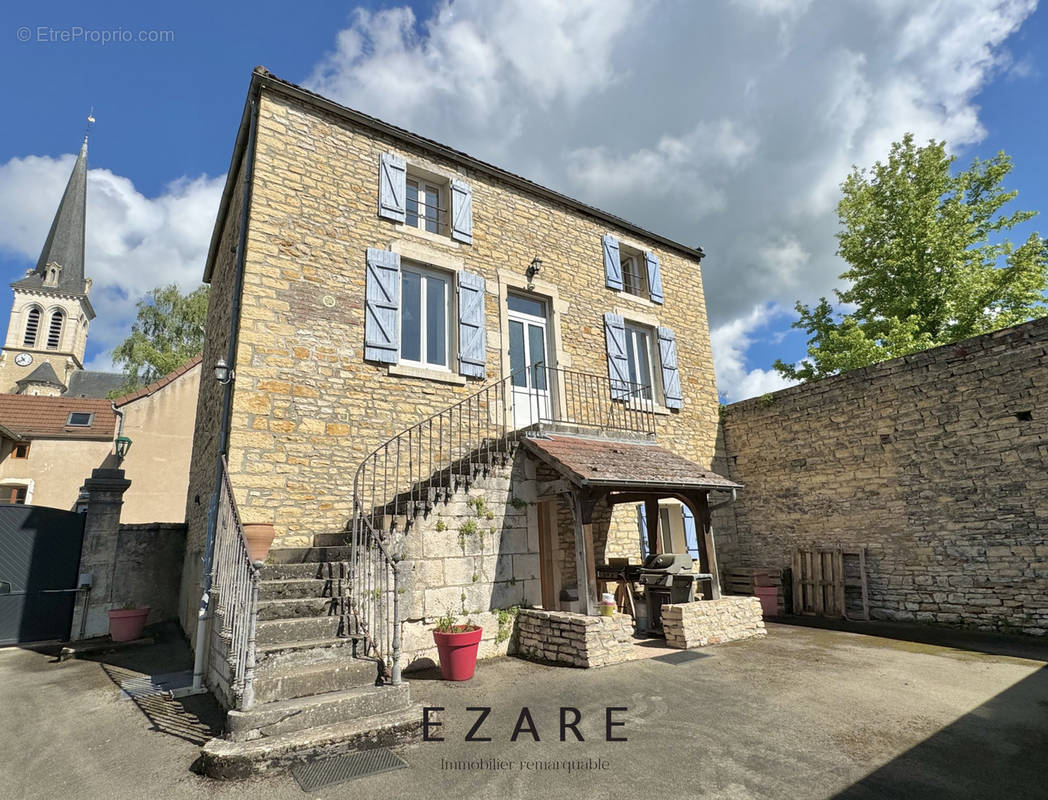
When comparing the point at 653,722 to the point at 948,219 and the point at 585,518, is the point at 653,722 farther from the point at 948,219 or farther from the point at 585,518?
the point at 948,219

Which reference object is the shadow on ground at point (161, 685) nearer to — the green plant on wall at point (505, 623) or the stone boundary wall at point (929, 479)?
the green plant on wall at point (505, 623)

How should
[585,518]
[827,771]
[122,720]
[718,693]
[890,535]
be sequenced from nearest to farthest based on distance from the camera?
[827,771] → [122,720] → [718,693] → [585,518] → [890,535]

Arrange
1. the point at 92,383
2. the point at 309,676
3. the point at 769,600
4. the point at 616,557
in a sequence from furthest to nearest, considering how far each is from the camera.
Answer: the point at 92,383, the point at 769,600, the point at 616,557, the point at 309,676

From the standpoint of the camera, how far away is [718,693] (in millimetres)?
4441

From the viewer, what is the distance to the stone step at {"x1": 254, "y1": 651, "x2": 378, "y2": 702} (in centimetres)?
352

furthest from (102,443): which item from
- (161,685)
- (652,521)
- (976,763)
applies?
(976,763)

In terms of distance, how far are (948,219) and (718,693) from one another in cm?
1307

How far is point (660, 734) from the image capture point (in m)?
3.57

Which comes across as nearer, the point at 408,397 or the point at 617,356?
the point at 408,397

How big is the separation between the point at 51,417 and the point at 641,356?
1830cm

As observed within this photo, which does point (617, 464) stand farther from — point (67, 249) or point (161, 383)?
point (67, 249)

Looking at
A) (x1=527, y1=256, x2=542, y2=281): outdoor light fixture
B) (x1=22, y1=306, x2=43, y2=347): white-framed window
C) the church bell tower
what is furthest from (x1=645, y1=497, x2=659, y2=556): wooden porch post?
(x1=22, y1=306, x2=43, y2=347): white-framed window

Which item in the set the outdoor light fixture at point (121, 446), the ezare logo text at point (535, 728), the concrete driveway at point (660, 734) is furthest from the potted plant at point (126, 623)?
the ezare logo text at point (535, 728)

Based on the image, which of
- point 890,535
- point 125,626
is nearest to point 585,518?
point 890,535
